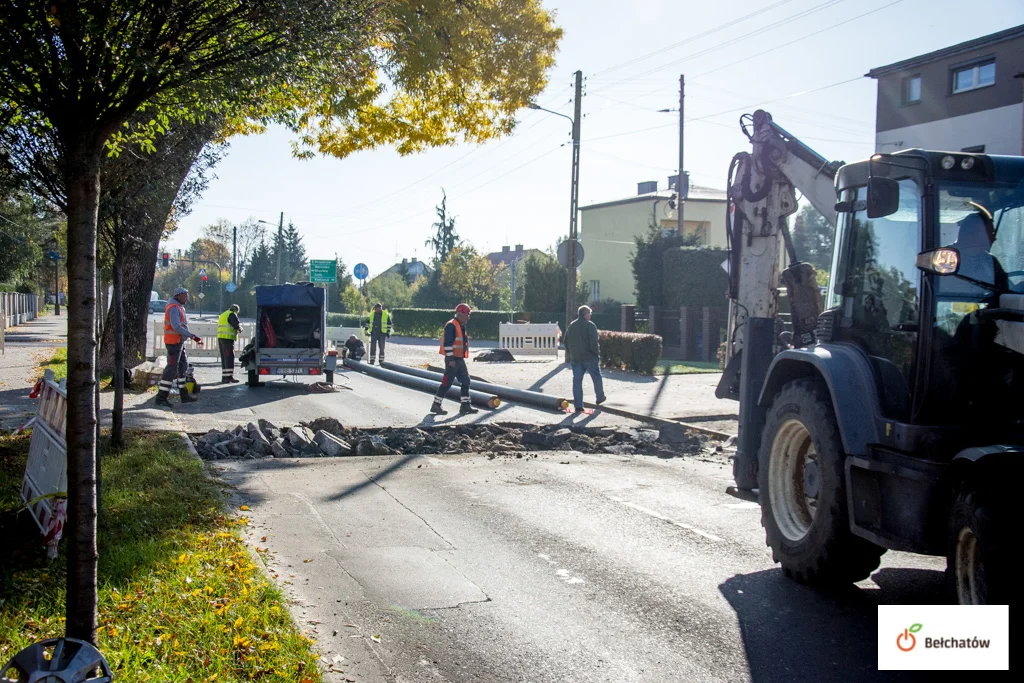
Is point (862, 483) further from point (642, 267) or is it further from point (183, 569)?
point (642, 267)

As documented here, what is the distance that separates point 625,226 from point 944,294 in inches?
1964

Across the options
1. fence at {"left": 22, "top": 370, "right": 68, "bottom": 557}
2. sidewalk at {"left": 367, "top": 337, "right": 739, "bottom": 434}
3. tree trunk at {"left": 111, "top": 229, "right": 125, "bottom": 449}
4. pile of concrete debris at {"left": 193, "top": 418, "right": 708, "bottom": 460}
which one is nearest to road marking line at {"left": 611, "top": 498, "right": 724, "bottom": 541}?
pile of concrete debris at {"left": 193, "top": 418, "right": 708, "bottom": 460}

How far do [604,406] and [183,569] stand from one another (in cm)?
1165

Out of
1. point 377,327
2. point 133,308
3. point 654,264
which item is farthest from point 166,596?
point 654,264

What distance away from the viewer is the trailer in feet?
66.6

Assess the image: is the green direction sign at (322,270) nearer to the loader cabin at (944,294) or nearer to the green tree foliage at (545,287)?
the green tree foliage at (545,287)

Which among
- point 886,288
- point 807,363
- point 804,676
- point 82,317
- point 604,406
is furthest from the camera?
point 604,406

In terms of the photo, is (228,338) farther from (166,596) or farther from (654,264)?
(654,264)

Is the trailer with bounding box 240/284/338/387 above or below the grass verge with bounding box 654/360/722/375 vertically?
above

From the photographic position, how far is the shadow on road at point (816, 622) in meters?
4.38

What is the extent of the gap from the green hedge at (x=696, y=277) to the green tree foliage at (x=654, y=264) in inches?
24.3

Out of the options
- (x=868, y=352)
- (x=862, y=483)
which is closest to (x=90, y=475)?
(x=862, y=483)

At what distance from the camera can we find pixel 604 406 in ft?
54.1

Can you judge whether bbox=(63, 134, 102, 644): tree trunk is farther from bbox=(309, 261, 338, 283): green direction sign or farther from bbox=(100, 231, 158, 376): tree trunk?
bbox=(309, 261, 338, 283): green direction sign
